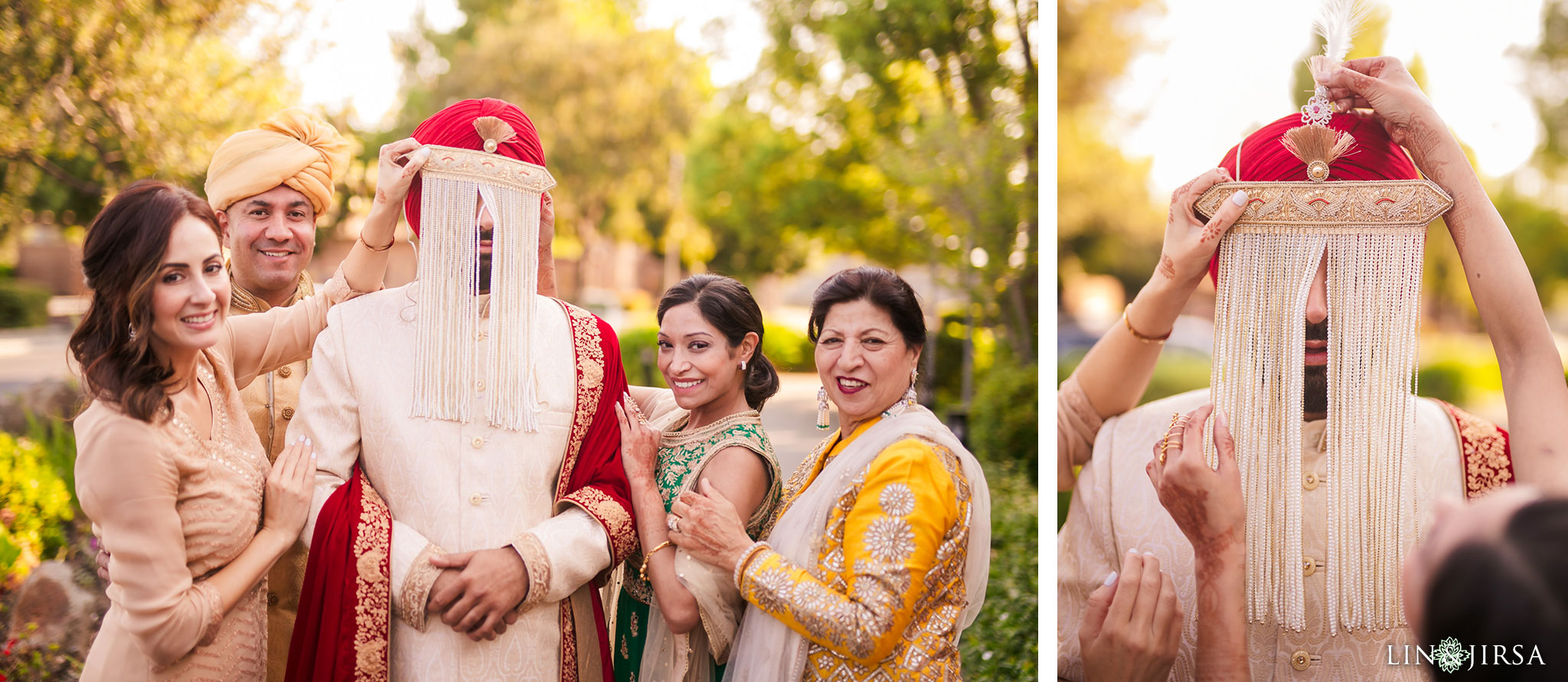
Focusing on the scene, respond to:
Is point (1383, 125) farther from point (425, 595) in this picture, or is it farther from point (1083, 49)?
point (1083, 49)

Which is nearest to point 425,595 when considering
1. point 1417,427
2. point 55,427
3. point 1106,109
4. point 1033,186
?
point 1417,427

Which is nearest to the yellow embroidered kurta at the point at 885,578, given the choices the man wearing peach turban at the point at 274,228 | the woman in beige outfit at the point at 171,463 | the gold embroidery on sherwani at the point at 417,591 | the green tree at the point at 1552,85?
the gold embroidery on sherwani at the point at 417,591

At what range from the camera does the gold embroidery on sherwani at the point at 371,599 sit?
1.99 meters

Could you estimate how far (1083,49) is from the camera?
7.18m

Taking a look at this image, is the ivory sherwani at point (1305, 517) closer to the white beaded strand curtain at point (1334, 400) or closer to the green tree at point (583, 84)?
the white beaded strand curtain at point (1334, 400)

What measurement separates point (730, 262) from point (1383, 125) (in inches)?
506

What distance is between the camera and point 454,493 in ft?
6.89

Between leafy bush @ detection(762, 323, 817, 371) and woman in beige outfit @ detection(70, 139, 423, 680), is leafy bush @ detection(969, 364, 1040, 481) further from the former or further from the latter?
woman in beige outfit @ detection(70, 139, 423, 680)

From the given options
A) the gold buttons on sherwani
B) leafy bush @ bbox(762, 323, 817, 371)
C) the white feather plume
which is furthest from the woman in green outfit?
leafy bush @ bbox(762, 323, 817, 371)

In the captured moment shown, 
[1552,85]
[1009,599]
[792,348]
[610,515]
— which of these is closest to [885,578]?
[610,515]

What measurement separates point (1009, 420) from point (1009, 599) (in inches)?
82.5

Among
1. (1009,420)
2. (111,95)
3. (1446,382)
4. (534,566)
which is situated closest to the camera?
(534,566)

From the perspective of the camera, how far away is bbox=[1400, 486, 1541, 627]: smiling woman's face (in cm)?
131

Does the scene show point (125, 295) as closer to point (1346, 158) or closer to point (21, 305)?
point (1346, 158)
